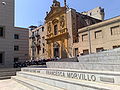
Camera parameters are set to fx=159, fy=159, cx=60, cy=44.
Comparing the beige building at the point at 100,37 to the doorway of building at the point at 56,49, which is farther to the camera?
the doorway of building at the point at 56,49

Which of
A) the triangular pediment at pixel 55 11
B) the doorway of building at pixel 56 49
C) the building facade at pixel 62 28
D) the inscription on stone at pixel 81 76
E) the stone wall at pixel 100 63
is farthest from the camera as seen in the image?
the doorway of building at pixel 56 49

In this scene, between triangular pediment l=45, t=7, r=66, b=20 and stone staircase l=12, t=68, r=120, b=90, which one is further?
triangular pediment l=45, t=7, r=66, b=20

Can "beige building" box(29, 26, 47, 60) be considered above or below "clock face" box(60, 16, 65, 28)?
below

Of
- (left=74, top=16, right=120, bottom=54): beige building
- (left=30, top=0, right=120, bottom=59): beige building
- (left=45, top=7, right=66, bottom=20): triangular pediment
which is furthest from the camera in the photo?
(left=45, top=7, right=66, bottom=20): triangular pediment

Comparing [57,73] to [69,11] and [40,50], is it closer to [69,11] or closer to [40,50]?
[69,11]

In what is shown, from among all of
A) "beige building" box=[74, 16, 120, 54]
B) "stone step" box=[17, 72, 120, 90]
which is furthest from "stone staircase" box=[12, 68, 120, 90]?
"beige building" box=[74, 16, 120, 54]

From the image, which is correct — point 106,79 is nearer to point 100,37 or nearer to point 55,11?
point 100,37

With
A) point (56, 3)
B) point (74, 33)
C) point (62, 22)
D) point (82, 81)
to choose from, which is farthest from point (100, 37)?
point (82, 81)

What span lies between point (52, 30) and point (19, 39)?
26.3 ft

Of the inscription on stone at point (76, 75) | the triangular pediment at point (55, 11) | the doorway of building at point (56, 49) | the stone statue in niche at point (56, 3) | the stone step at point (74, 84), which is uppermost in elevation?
the stone statue in niche at point (56, 3)

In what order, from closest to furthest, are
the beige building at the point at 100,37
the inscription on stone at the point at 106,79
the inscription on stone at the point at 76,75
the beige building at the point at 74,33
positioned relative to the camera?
1. the inscription on stone at the point at 106,79
2. the inscription on stone at the point at 76,75
3. the beige building at the point at 100,37
4. the beige building at the point at 74,33

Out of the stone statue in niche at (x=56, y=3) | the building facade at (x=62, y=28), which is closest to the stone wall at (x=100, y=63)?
the building facade at (x=62, y=28)

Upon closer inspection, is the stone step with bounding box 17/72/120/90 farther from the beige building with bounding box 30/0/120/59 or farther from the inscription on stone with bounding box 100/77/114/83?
the beige building with bounding box 30/0/120/59

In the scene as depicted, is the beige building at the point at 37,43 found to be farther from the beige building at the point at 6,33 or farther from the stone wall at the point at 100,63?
the stone wall at the point at 100,63
